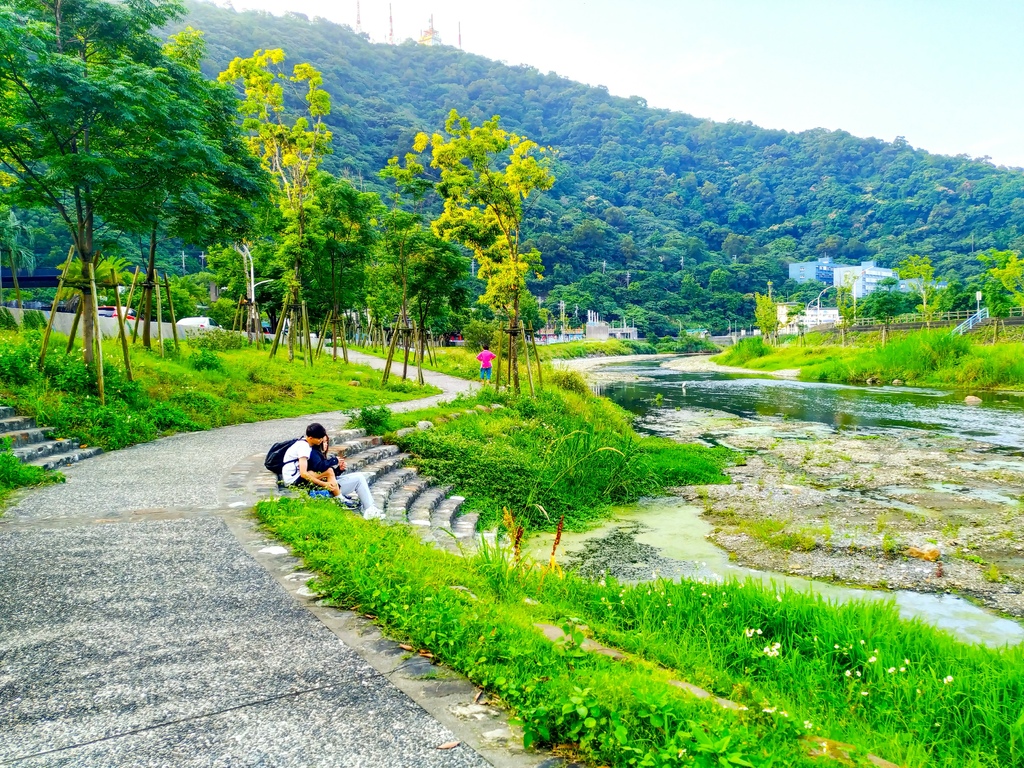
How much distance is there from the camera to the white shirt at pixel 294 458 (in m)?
7.50

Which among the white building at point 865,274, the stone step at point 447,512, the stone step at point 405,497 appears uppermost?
the white building at point 865,274

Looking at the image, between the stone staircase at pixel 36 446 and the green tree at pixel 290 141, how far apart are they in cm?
1168

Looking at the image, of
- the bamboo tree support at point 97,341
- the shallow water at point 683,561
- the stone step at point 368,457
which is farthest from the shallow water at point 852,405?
the bamboo tree support at point 97,341

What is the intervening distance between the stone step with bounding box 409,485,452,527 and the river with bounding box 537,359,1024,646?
6.39 ft

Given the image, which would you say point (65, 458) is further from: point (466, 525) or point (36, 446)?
point (466, 525)

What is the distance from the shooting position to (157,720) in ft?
9.83

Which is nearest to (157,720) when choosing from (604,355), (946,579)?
(946,579)

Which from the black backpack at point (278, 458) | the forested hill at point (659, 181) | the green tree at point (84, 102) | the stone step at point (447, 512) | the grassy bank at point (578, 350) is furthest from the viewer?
the forested hill at point (659, 181)

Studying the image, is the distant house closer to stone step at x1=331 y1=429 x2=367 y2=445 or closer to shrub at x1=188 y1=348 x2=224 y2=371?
shrub at x1=188 y1=348 x2=224 y2=371

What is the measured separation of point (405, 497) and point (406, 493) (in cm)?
24

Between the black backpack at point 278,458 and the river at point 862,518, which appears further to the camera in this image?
the black backpack at point 278,458

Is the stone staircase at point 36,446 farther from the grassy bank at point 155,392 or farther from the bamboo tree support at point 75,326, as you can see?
the bamboo tree support at point 75,326

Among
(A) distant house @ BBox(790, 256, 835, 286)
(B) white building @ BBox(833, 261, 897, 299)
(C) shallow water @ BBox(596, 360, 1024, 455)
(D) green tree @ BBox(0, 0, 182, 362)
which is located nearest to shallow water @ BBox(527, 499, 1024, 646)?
(D) green tree @ BBox(0, 0, 182, 362)

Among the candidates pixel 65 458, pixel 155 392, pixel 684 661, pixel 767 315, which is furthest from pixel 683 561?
pixel 767 315
